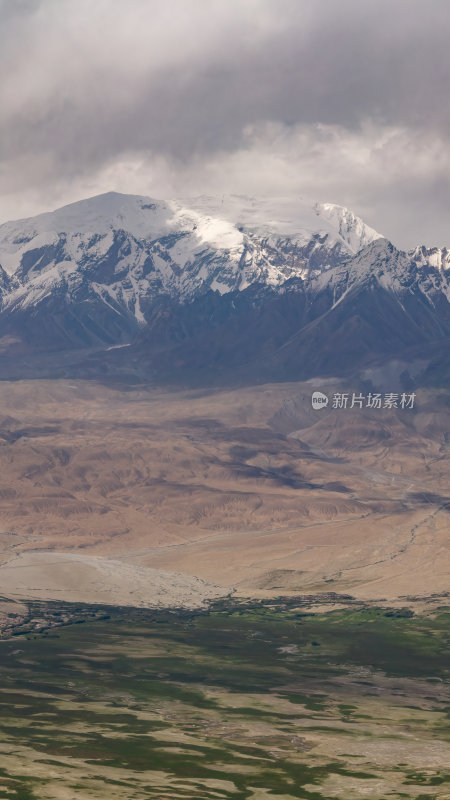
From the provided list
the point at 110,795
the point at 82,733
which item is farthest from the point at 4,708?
the point at 110,795

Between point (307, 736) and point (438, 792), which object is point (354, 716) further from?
point (438, 792)

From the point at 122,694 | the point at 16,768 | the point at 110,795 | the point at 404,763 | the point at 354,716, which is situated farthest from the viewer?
the point at 122,694

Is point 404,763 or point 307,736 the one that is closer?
point 404,763

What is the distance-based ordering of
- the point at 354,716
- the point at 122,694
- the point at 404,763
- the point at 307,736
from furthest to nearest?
the point at 122,694 → the point at 354,716 → the point at 307,736 → the point at 404,763

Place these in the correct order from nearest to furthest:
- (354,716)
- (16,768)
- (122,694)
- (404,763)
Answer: (16,768) < (404,763) < (354,716) < (122,694)

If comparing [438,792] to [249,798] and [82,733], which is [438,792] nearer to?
[249,798]

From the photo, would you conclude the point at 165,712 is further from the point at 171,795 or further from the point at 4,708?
the point at 171,795

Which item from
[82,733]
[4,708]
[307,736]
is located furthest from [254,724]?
[4,708]

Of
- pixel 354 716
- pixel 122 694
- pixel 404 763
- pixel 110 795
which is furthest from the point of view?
pixel 122 694

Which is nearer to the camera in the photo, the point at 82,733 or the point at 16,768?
the point at 16,768
